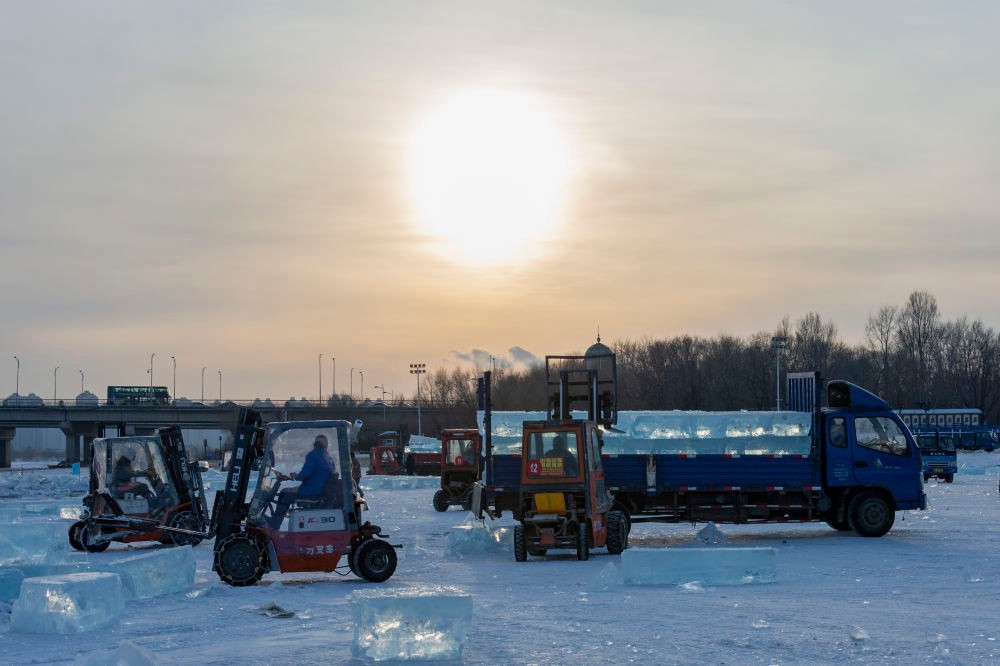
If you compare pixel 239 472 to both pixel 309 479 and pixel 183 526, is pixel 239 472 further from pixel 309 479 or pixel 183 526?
pixel 183 526

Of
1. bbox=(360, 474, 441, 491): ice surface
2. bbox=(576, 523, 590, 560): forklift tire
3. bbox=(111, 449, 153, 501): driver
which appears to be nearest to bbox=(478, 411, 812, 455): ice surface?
bbox=(576, 523, 590, 560): forklift tire

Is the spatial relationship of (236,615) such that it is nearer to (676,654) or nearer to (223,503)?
(223,503)

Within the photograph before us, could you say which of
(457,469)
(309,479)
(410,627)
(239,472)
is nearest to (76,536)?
(239,472)

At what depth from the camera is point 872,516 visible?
23.1 m

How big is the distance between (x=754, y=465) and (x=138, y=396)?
10401 cm

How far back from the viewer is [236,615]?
13.0 metres

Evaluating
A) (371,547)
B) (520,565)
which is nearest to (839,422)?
(520,565)

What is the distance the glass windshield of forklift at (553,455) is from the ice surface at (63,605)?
27.4ft

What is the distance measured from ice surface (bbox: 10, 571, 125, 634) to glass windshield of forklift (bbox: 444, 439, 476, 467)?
2439cm

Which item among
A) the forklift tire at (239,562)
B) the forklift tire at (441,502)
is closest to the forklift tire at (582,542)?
the forklift tire at (239,562)

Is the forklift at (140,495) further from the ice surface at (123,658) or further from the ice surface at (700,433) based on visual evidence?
the ice surface at (123,658)

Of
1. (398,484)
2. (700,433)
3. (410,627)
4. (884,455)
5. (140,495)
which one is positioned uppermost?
(700,433)

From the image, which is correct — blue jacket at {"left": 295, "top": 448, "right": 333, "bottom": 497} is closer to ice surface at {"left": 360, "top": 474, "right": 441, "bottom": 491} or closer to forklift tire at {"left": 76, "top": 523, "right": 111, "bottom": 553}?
forklift tire at {"left": 76, "top": 523, "right": 111, "bottom": 553}

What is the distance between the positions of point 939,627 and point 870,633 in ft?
2.83
